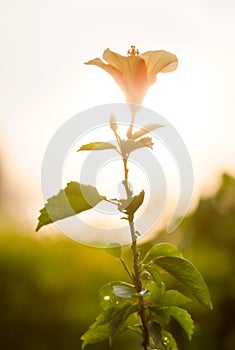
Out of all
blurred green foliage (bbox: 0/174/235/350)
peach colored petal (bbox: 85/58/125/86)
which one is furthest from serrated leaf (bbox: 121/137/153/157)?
blurred green foliage (bbox: 0/174/235/350)

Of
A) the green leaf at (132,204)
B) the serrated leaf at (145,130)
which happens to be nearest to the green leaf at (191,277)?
the green leaf at (132,204)

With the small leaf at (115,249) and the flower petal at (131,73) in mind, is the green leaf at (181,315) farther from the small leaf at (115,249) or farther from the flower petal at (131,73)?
the flower petal at (131,73)

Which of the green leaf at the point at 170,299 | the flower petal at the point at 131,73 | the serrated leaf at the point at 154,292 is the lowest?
the green leaf at the point at 170,299

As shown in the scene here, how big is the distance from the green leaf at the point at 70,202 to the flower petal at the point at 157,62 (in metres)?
0.23

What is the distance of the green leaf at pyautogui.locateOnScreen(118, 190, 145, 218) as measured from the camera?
0.98 metres

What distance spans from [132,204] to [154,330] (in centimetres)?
23

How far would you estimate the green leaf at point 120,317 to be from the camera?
982 mm

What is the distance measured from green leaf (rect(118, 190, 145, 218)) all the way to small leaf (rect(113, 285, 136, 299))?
14 cm

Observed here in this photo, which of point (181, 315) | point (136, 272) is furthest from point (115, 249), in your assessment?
point (181, 315)

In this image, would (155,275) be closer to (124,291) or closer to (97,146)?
(124,291)

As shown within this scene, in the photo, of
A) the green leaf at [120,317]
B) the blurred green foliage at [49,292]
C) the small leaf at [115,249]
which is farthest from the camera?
the blurred green foliage at [49,292]

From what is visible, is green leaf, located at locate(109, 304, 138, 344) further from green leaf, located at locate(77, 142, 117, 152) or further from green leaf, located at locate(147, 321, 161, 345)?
green leaf, located at locate(77, 142, 117, 152)

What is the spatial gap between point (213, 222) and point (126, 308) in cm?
460

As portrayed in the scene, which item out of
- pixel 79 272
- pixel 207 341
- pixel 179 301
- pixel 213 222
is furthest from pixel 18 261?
pixel 179 301
